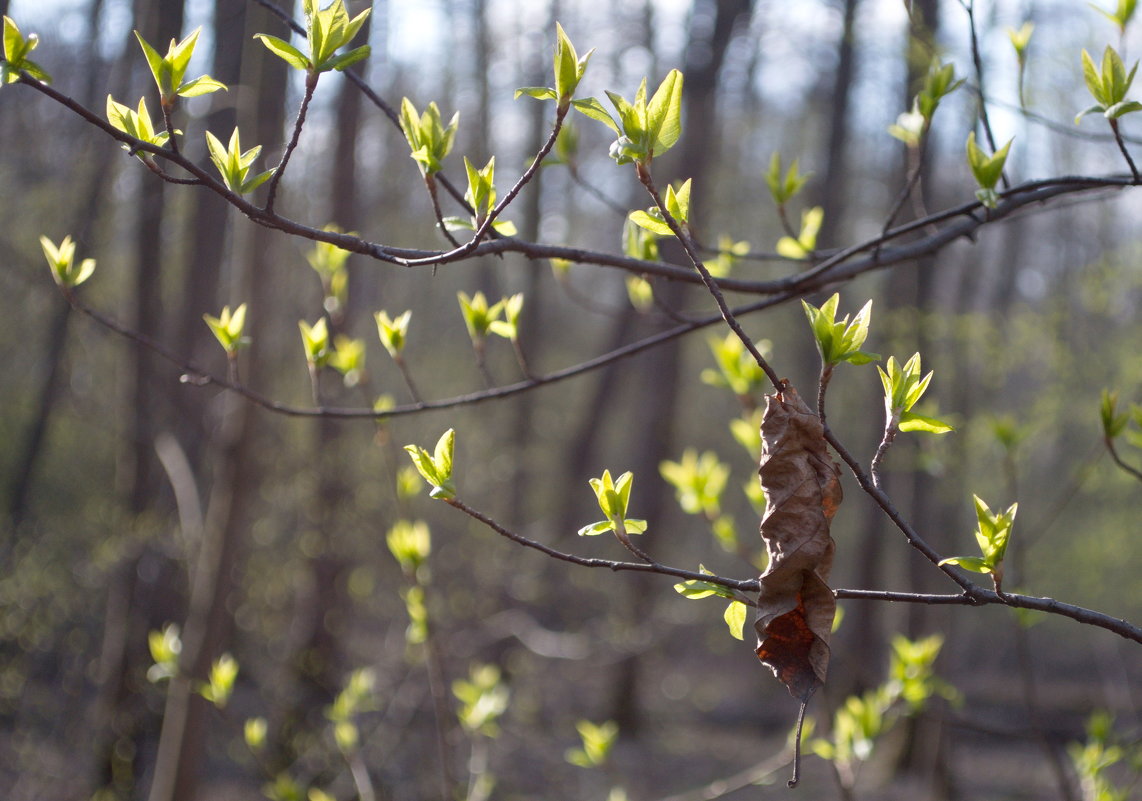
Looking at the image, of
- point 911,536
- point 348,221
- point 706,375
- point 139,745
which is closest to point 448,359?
point 348,221

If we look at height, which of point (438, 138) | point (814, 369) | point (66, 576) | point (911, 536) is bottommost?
point (66, 576)

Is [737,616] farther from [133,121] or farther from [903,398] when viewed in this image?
[133,121]

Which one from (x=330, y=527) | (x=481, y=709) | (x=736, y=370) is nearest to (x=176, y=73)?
(x=736, y=370)

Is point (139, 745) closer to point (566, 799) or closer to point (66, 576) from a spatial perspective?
point (66, 576)

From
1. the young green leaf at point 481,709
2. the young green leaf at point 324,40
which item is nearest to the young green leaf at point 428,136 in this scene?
the young green leaf at point 324,40

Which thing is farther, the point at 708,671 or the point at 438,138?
the point at 708,671

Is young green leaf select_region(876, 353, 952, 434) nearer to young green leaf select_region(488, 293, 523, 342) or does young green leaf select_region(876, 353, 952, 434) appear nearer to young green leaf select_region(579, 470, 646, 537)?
young green leaf select_region(579, 470, 646, 537)

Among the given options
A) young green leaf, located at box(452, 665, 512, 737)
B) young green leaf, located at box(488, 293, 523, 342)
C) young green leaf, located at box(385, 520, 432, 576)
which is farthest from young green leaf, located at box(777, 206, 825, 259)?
young green leaf, located at box(452, 665, 512, 737)

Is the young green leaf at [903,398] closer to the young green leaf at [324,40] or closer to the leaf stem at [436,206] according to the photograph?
the leaf stem at [436,206]
